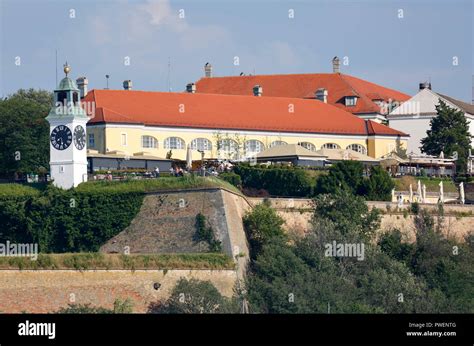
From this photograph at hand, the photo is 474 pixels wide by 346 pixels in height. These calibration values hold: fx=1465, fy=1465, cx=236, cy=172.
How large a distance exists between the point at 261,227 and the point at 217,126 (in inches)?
700

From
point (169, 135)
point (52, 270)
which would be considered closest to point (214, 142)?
point (169, 135)

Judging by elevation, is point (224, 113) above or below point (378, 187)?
above

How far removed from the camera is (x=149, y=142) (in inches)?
2714

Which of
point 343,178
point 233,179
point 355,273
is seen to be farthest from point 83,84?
point 355,273

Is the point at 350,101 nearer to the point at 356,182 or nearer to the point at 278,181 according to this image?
the point at 356,182

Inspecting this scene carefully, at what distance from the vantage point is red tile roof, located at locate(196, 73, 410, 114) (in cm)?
8150

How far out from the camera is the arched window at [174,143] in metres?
69.5

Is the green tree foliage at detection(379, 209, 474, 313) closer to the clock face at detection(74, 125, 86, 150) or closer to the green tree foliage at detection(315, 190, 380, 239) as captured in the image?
the green tree foliage at detection(315, 190, 380, 239)

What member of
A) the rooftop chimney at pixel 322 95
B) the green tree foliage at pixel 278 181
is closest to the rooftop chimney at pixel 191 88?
the rooftop chimney at pixel 322 95

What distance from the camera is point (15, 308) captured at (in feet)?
153

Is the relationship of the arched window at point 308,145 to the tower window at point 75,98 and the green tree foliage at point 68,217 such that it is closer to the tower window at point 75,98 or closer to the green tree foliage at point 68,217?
the tower window at point 75,98

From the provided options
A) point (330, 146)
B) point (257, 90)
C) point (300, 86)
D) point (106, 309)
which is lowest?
point (106, 309)

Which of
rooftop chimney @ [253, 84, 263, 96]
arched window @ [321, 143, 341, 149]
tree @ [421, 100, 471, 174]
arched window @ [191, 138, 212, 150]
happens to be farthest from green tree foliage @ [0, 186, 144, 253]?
rooftop chimney @ [253, 84, 263, 96]

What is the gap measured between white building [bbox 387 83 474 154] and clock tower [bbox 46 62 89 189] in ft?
92.7
